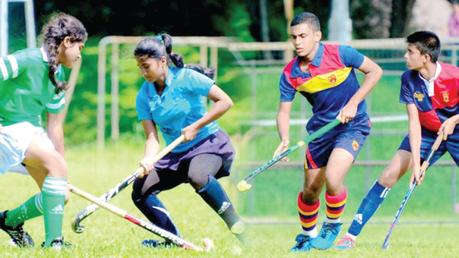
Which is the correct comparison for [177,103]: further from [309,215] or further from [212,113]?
[309,215]

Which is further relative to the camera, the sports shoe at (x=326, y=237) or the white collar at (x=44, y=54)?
the sports shoe at (x=326, y=237)

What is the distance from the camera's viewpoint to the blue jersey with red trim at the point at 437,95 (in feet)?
27.4

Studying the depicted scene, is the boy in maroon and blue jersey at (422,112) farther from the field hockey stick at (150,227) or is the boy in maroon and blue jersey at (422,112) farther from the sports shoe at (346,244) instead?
the field hockey stick at (150,227)

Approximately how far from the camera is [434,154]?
27.7 feet

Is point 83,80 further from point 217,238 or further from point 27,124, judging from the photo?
point 27,124

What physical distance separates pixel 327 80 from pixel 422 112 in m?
0.73

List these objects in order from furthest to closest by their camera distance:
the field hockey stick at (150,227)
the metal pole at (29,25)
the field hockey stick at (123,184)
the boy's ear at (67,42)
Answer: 1. the metal pole at (29,25)
2. the field hockey stick at (123,184)
3. the field hockey stick at (150,227)
4. the boy's ear at (67,42)

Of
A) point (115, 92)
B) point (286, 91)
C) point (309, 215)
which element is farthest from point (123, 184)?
point (115, 92)

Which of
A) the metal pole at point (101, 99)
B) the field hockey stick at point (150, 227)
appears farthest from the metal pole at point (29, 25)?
the field hockey stick at point (150, 227)

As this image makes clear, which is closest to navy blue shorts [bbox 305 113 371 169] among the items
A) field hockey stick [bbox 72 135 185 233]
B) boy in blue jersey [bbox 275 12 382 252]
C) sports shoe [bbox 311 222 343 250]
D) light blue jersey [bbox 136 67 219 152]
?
boy in blue jersey [bbox 275 12 382 252]

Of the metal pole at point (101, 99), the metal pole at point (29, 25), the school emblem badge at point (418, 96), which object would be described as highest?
the school emblem badge at point (418, 96)

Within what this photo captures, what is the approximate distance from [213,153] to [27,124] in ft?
3.99

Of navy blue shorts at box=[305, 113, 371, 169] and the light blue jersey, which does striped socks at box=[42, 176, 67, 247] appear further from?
navy blue shorts at box=[305, 113, 371, 169]

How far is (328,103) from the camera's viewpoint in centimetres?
820
